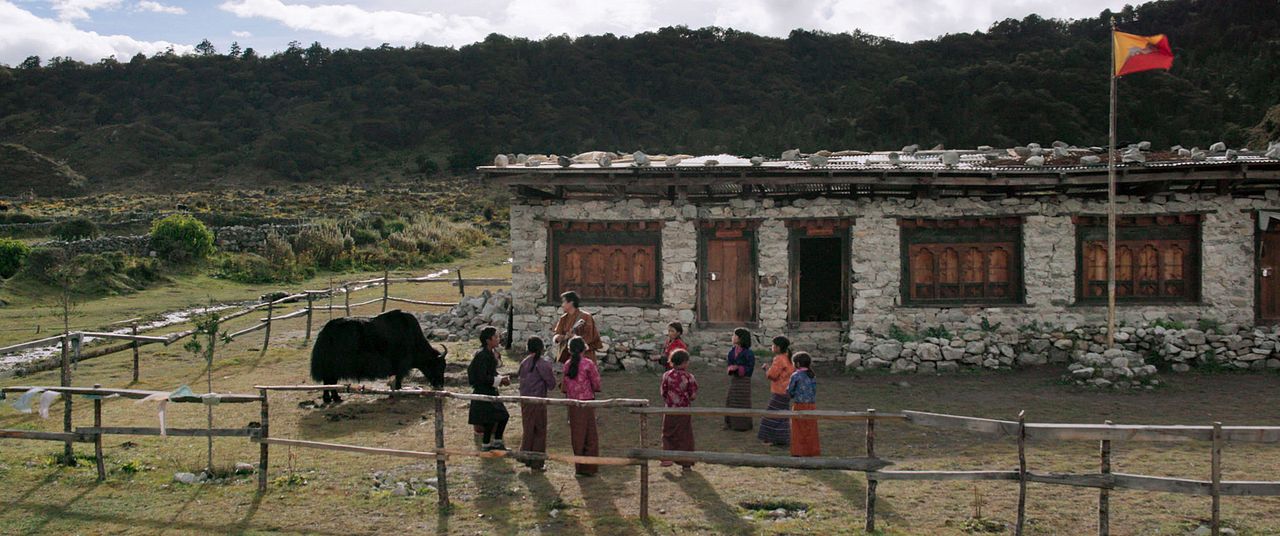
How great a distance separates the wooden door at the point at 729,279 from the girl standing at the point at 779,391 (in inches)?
199

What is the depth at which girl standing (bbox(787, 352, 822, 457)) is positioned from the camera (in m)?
8.99

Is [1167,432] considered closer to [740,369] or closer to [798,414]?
[798,414]

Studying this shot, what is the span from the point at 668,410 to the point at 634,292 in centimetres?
698

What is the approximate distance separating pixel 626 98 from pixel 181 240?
37.5 metres

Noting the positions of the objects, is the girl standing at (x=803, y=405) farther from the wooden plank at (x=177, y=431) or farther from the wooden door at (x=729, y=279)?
the wooden door at (x=729, y=279)

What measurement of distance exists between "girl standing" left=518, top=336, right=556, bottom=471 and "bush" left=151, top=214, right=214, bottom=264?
20.0 meters

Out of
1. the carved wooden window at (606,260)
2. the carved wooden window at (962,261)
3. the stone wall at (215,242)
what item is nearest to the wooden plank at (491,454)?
the carved wooden window at (606,260)

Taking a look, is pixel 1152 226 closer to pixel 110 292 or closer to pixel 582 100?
pixel 110 292

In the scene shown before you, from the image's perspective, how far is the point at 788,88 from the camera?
58.3 m

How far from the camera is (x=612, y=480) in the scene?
8727 mm

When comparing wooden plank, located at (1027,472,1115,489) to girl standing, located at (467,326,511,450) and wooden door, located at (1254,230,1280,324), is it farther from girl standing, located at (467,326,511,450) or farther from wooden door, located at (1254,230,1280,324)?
wooden door, located at (1254,230,1280,324)

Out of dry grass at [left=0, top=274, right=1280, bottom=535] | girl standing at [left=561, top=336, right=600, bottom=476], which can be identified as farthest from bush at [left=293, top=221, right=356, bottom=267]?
girl standing at [left=561, top=336, right=600, bottom=476]

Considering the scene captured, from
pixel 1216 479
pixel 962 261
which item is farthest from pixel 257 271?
pixel 1216 479

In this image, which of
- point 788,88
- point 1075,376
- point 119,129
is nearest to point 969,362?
point 1075,376
